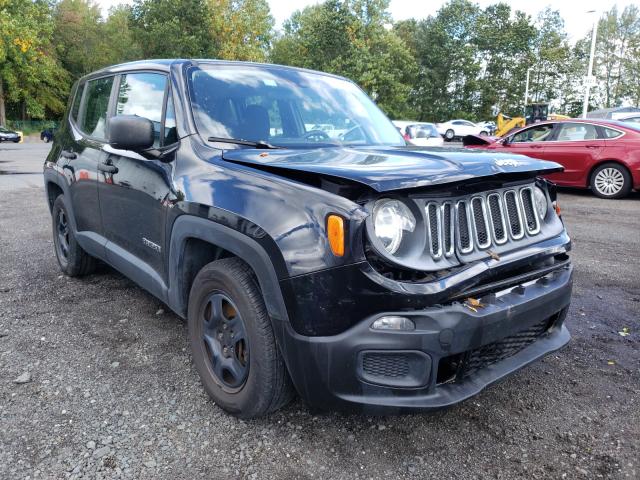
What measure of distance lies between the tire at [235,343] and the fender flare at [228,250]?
100mm

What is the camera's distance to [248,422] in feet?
8.36

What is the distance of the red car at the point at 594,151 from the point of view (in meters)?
9.31

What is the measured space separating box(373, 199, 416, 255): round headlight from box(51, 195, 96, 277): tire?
3237 millimetres

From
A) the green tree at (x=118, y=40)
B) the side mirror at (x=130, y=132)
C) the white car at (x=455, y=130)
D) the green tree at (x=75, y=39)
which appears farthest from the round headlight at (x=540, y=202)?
the green tree at (x=75, y=39)

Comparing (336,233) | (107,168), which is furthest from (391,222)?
(107,168)

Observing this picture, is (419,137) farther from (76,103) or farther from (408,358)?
(408,358)

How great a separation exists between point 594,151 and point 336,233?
9.31 metres

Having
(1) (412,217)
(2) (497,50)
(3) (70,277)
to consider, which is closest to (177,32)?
(2) (497,50)

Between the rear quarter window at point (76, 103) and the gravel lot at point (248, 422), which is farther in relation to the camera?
the rear quarter window at point (76, 103)

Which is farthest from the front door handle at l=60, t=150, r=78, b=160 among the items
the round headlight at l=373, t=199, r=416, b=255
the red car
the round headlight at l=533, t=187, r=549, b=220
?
the red car

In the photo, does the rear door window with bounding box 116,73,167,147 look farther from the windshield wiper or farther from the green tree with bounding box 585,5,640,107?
the green tree with bounding box 585,5,640,107

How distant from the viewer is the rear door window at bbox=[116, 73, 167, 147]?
315 centimetres

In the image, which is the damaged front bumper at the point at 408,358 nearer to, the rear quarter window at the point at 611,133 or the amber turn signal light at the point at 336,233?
the amber turn signal light at the point at 336,233

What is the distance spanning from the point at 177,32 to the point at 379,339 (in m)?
43.3
